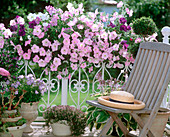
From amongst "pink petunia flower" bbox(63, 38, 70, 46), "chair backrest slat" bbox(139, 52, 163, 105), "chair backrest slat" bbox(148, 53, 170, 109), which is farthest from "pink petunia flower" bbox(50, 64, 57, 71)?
"chair backrest slat" bbox(148, 53, 170, 109)

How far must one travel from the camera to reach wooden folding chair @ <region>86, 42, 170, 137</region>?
2766mm

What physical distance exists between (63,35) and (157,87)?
4.17 ft

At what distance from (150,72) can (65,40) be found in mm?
1073

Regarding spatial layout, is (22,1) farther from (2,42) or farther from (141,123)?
(141,123)

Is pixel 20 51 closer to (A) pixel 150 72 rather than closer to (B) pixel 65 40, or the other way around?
(B) pixel 65 40

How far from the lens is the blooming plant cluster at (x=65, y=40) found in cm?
367

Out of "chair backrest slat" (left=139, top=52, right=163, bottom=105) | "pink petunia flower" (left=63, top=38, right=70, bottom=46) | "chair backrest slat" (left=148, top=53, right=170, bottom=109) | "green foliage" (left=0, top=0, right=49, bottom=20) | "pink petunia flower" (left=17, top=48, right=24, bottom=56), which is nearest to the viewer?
"chair backrest slat" (left=148, top=53, right=170, bottom=109)

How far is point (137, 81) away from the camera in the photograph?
10.5 feet

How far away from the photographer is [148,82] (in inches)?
120

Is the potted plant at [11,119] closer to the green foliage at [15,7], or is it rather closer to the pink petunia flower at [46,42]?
the pink petunia flower at [46,42]

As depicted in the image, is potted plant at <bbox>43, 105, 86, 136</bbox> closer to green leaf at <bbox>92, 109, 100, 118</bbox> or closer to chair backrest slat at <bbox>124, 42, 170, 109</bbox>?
green leaf at <bbox>92, 109, 100, 118</bbox>

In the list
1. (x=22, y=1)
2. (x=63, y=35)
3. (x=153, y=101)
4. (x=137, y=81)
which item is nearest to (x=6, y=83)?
(x=63, y=35)

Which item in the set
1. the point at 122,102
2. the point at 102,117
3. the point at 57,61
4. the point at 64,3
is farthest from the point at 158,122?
the point at 64,3

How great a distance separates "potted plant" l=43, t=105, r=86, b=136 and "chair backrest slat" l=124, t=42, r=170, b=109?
2.09 ft
